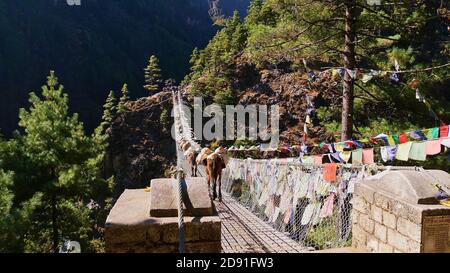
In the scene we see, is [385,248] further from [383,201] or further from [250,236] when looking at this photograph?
[250,236]

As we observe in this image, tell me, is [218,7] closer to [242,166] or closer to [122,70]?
[122,70]

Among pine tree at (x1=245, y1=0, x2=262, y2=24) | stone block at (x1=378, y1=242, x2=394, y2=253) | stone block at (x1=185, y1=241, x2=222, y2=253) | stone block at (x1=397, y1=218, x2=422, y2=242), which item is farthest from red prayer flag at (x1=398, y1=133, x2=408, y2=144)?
pine tree at (x1=245, y1=0, x2=262, y2=24)

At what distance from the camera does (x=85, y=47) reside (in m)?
62.2

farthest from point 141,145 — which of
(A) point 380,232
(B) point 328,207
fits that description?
(A) point 380,232

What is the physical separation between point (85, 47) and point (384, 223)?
66.1 metres

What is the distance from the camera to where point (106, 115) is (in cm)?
2956

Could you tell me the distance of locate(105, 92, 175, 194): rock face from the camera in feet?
82.8

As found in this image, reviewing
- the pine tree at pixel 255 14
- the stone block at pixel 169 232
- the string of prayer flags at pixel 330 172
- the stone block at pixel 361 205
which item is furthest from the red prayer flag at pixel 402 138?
the pine tree at pixel 255 14

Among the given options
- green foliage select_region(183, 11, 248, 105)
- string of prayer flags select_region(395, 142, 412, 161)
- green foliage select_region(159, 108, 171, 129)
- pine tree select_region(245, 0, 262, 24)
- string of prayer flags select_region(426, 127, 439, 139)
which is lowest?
string of prayer flags select_region(395, 142, 412, 161)

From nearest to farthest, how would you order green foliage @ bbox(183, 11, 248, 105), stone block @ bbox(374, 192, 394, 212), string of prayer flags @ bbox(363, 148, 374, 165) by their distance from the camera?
stone block @ bbox(374, 192, 394, 212) → string of prayer flags @ bbox(363, 148, 374, 165) → green foliage @ bbox(183, 11, 248, 105)

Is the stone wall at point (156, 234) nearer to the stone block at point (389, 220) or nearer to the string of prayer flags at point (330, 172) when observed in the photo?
the stone block at point (389, 220)

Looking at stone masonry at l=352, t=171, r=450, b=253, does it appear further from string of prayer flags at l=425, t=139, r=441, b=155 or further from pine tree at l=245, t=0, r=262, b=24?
pine tree at l=245, t=0, r=262, b=24

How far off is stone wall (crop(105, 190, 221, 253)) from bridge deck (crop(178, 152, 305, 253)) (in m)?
2.25

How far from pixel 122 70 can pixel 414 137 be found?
6132cm
